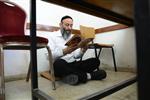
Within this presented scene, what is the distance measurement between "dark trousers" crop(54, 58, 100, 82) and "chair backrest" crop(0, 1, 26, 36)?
0.43m

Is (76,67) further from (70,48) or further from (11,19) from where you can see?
(11,19)

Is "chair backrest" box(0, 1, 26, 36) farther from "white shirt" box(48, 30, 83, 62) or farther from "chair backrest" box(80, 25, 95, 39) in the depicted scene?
"chair backrest" box(80, 25, 95, 39)

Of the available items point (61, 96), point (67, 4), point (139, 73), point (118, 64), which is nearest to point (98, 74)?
point (61, 96)

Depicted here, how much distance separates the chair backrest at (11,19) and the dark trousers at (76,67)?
43 centimetres

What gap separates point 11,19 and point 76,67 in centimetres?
69

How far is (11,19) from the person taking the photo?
4.09ft

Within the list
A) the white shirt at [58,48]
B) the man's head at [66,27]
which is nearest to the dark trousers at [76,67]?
the white shirt at [58,48]

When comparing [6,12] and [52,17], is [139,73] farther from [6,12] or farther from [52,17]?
[52,17]

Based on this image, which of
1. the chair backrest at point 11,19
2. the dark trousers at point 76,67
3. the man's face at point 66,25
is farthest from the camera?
the man's face at point 66,25

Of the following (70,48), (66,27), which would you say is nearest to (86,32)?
(66,27)

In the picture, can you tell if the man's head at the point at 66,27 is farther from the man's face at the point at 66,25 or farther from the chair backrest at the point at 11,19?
the chair backrest at the point at 11,19

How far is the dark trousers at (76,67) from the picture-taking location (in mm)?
1304

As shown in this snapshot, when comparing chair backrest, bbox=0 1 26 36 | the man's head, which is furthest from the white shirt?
chair backrest, bbox=0 1 26 36

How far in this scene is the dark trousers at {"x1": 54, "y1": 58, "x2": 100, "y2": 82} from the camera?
130 centimetres
